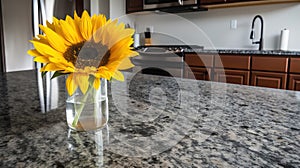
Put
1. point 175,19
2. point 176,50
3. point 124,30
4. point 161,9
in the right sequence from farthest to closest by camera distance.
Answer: point 175,19 → point 161,9 → point 176,50 → point 124,30

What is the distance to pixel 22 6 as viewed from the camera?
9.43ft

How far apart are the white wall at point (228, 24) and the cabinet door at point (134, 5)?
32cm

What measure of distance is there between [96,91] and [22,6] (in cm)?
287

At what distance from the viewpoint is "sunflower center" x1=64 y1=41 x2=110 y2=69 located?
1.50ft

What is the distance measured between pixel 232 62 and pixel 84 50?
7.76ft

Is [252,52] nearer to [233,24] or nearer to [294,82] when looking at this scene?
[294,82]

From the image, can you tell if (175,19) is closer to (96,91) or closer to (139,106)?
(139,106)

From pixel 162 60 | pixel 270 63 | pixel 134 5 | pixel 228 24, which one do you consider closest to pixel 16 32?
pixel 134 5

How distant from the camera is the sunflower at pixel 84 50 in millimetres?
453

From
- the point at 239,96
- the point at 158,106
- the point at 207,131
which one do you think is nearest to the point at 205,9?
the point at 239,96

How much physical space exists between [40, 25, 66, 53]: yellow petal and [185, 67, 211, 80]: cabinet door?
2.44 meters

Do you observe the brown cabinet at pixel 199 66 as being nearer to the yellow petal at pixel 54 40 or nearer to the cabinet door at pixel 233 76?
the cabinet door at pixel 233 76

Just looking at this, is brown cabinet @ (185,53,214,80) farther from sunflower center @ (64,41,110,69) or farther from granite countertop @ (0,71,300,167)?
sunflower center @ (64,41,110,69)

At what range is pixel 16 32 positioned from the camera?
2840mm
